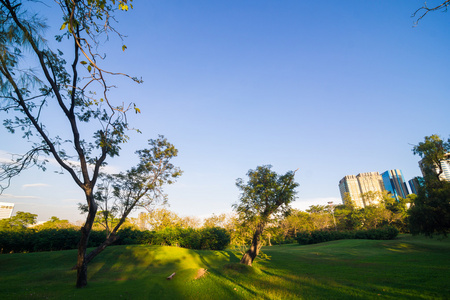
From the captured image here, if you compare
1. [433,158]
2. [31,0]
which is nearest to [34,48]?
[31,0]

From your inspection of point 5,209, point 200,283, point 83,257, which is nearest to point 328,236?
point 200,283

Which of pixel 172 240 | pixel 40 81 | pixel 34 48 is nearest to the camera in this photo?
pixel 34 48

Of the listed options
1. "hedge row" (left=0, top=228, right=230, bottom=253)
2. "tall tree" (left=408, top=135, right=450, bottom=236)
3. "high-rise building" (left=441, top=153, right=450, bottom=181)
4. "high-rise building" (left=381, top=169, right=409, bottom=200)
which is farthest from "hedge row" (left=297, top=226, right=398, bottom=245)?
"high-rise building" (left=381, top=169, right=409, bottom=200)

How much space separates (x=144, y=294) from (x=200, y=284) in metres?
2.65

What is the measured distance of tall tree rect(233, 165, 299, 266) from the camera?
1658 cm

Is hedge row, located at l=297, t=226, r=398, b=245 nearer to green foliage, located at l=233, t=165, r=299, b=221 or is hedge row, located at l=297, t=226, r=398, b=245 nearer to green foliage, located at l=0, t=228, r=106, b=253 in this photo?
green foliage, located at l=233, t=165, r=299, b=221

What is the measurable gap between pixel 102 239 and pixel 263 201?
66.0 ft

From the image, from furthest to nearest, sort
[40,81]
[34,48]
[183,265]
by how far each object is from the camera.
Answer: [183,265] → [40,81] → [34,48]

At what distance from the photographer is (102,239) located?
79.9 feet

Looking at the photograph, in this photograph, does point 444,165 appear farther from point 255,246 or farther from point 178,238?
point 178,238

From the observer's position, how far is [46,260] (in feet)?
56.1

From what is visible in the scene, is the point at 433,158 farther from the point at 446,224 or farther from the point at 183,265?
the point at 183,265

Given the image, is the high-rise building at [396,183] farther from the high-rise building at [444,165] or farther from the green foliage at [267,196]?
the green foliage at [267,196]

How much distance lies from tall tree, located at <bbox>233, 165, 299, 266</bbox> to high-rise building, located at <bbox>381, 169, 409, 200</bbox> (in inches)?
7525
